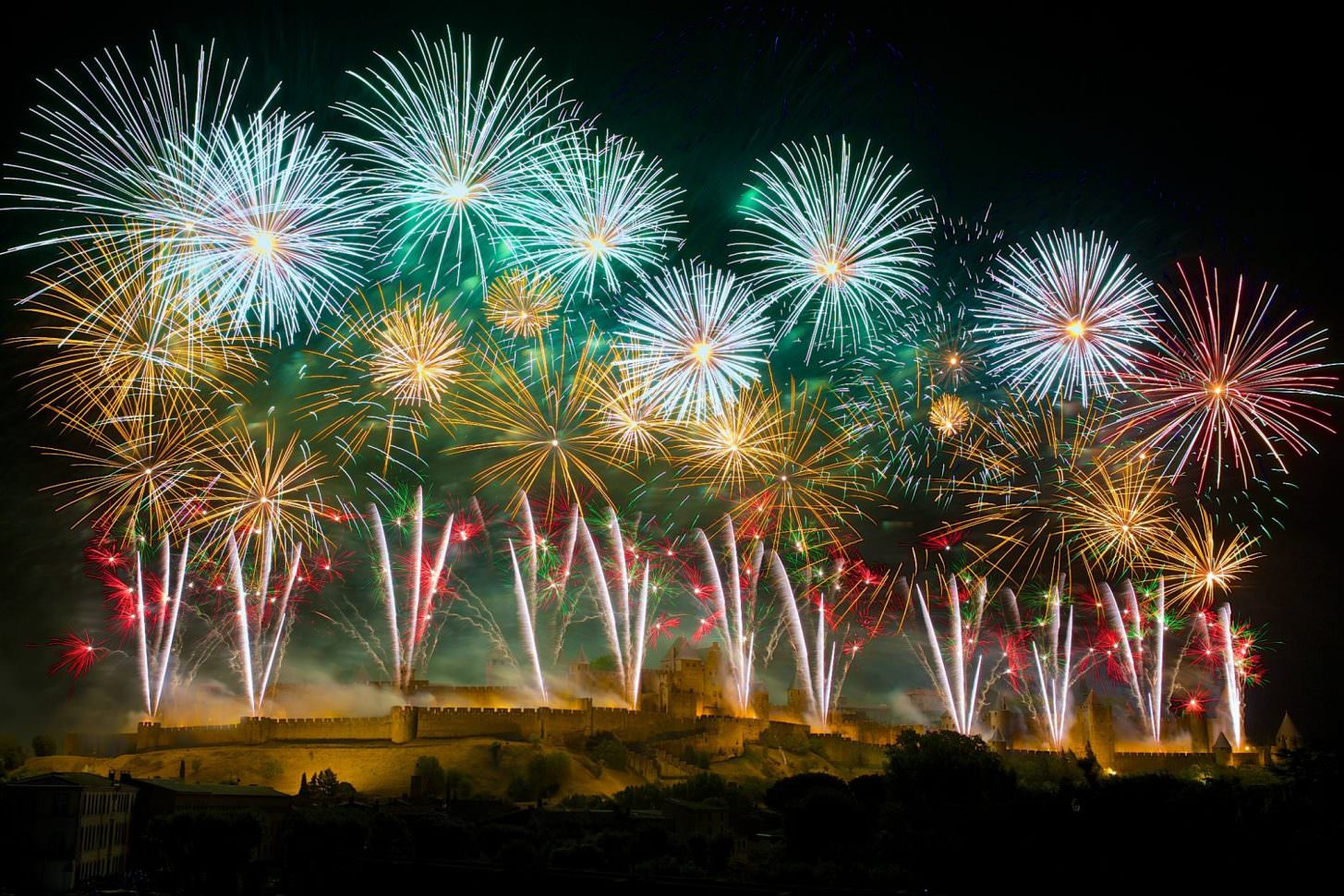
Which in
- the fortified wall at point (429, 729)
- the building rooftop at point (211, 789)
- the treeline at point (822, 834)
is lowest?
the treeline at point (822, 834)

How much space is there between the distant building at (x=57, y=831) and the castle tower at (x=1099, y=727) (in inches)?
2525

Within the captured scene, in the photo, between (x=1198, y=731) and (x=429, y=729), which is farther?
(x=1198, y=731)

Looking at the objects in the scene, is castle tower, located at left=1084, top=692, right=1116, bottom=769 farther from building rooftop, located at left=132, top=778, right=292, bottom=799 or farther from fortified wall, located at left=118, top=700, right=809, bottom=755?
building rooftop, located at left=132, top=778, right=292, bottom=799

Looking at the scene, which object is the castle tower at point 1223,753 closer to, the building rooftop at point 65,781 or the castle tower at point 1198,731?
the castle tower at point 1198,731

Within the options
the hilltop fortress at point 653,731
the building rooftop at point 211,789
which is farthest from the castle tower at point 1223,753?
the building rooftop at point 211,789

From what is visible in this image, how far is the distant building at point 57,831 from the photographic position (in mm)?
41188

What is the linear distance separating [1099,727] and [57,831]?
6730cm

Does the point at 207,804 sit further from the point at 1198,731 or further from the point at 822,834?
the point at 1198,731

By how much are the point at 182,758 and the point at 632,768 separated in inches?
998

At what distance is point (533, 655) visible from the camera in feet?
190

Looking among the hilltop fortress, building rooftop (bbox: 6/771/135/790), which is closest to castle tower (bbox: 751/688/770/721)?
the hilltop fortress

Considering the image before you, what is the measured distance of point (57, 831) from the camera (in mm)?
42406

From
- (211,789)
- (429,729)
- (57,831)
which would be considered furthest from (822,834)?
(429,729)

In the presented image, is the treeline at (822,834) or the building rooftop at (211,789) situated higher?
the building rooftop at (211,789)
